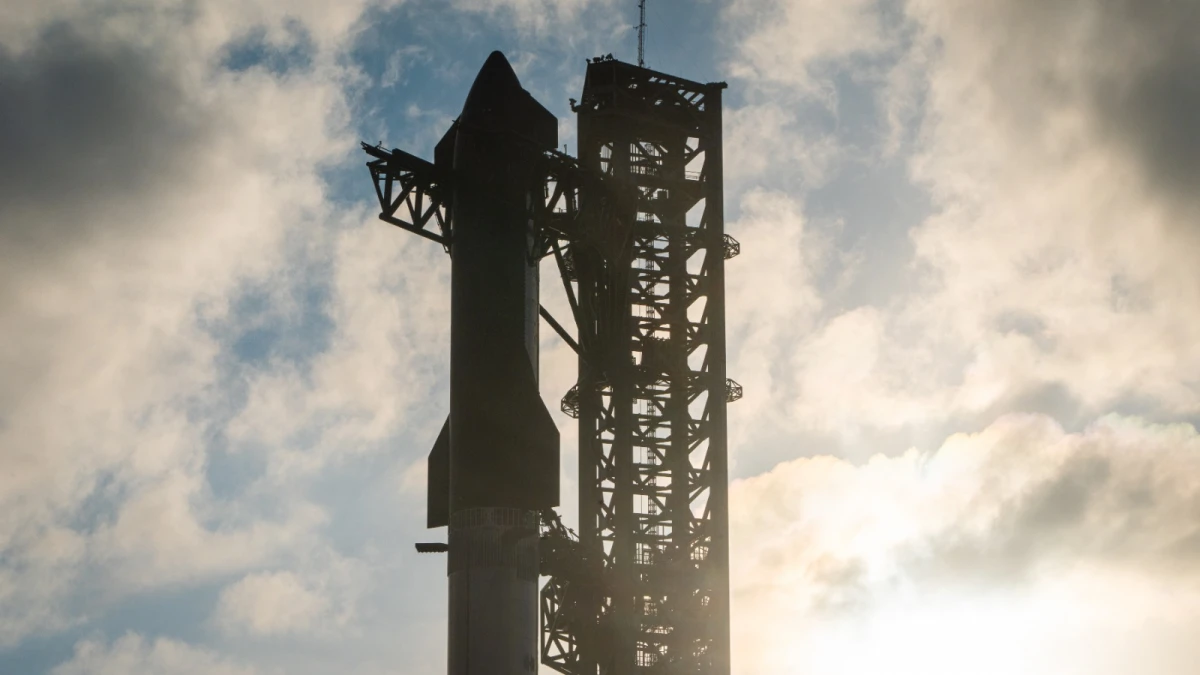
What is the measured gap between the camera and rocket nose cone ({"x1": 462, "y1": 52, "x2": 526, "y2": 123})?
66.9m

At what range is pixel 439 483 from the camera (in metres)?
64.6

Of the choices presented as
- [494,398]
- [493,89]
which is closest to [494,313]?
[494,398]

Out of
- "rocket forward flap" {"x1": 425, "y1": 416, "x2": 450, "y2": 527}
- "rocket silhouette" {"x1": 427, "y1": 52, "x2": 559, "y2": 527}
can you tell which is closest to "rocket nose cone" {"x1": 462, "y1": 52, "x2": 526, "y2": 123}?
"rocket silhouette" {"x1": 427, "y1": 52, "x2": 559, "y2": 527}

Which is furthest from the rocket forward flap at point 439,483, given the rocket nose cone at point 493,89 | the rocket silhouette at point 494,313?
the rocket nose cone at point 493,89

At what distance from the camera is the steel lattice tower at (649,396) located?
252 ft

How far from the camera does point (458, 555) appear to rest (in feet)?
204

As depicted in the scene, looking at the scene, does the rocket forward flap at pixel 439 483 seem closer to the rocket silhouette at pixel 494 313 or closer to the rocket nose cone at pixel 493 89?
the rocket silhouette at pixel 494 313

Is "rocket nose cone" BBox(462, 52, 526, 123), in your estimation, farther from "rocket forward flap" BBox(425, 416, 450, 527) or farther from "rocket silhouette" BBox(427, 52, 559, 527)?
"rocket forward flap" BBox(425, 416, 450, 527)

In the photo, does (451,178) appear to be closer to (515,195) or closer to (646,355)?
(515,195)

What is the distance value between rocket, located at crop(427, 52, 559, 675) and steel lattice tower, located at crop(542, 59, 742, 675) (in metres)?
7.43

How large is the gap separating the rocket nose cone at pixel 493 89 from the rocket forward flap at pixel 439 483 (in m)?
10.5

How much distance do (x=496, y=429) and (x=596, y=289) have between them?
13.7 m

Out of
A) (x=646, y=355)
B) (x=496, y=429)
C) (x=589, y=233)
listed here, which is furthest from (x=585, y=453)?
(x=496, y=429)

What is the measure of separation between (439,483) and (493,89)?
43.8ft
